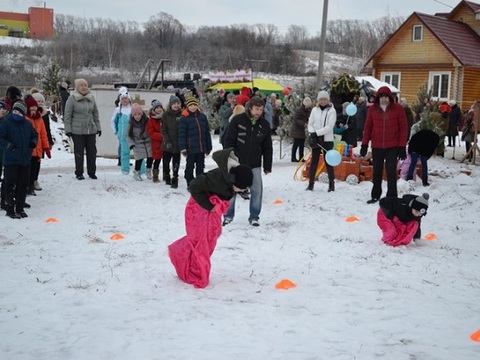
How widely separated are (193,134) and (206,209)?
5.13 meters

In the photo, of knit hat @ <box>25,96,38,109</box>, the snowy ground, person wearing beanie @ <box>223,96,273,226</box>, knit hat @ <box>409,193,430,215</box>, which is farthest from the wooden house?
knit hat @ <box>409,193,430,215</box>

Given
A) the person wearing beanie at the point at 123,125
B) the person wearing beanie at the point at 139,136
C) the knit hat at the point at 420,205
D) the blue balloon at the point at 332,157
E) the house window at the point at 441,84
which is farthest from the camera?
the house window at the point at 441,84

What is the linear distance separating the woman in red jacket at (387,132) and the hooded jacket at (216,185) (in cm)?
480

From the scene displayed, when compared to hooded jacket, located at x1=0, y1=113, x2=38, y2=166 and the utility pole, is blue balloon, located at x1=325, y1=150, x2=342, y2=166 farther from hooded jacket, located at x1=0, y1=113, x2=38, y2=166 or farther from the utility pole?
the utility pole

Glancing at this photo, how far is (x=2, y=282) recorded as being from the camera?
5.34 meters

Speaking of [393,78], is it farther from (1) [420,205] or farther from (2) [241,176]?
(2) [241,176]

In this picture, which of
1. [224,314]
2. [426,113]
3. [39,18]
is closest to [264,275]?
[224,314]

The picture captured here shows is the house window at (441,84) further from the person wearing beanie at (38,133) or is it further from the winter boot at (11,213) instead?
the winter boot at (11,213)

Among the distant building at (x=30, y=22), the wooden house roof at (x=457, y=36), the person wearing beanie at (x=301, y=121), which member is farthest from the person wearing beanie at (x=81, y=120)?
the distant building at (x=30, y=22)

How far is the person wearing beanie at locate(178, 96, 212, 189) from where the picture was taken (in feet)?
33.4

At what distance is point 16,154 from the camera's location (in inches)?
324

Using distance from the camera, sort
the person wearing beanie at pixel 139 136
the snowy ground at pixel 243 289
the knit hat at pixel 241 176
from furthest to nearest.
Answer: the person wearing beanie at pixel 139 136
the knit hat at pixel 241 176
the snowy ground at pixel 243 289

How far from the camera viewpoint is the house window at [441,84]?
33844mm

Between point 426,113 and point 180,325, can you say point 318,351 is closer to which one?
point 180,325
